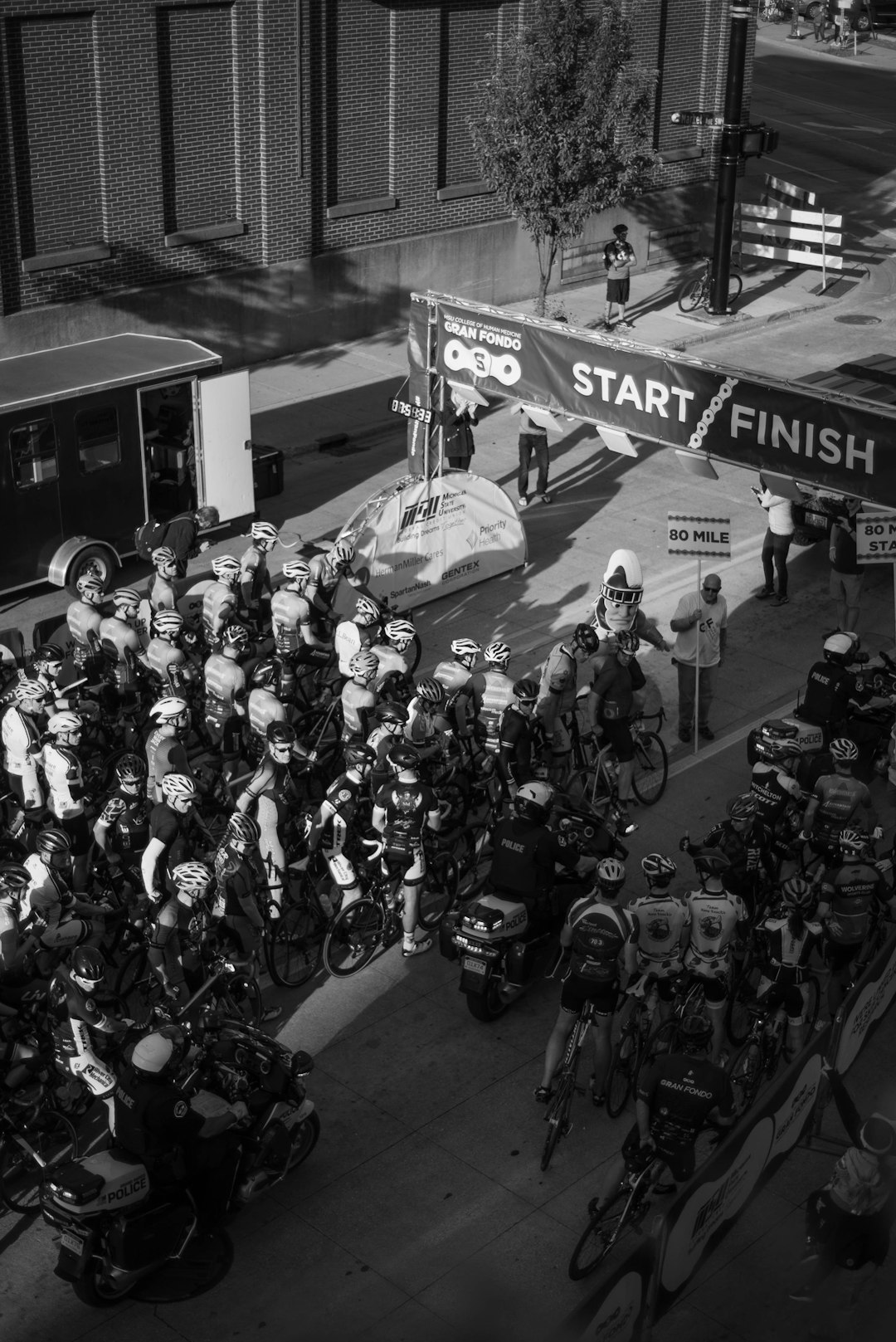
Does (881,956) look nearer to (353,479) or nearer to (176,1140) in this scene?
(176,1140)

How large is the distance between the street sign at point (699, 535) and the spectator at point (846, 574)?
2635 millimetres

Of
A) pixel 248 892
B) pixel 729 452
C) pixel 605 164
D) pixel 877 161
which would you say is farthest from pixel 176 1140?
pixel 877 161

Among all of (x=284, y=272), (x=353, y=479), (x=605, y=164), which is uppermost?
(x=605, y=164)

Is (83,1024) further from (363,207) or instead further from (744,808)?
(363,207)

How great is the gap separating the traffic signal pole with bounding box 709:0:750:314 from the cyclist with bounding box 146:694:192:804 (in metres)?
21.2

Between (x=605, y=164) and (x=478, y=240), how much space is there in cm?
500

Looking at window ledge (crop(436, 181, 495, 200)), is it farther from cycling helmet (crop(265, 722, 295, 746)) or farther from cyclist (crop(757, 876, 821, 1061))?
cyclist (crop(757, 876, 821, 1061))

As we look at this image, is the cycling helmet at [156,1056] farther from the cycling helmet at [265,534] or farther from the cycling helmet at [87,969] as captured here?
the cycling helmet at [265,534]

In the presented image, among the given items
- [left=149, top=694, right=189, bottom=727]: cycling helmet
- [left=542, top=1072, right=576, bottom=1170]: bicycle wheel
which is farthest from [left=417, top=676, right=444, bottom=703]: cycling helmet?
[left=542, top=1072, right=576, bottom=1170]: bicycle wheel

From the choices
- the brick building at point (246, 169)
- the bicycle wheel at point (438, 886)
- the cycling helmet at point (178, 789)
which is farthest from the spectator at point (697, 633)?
the brick building at point (246, 169)

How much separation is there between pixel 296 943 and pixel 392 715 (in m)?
2.08

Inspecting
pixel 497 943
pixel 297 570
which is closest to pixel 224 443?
pixel 297 570

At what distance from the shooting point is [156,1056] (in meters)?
8.84

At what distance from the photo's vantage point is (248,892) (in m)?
11.2
